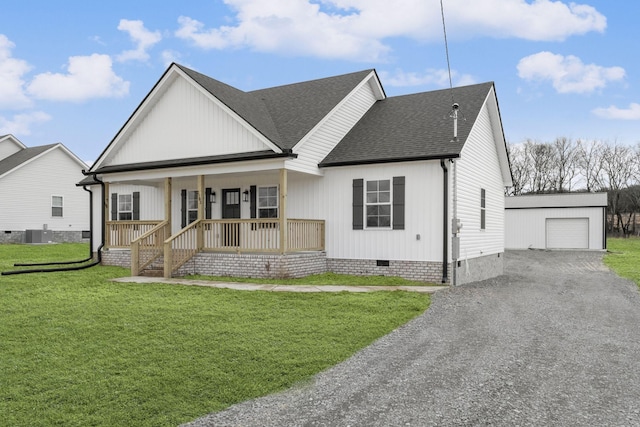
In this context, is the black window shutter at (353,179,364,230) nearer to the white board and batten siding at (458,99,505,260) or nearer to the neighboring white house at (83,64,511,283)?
the neighboring white house at (83,64,511,283)

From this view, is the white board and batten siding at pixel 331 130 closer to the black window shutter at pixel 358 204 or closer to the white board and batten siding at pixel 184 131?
the white board and batten siding at pixel 184 131

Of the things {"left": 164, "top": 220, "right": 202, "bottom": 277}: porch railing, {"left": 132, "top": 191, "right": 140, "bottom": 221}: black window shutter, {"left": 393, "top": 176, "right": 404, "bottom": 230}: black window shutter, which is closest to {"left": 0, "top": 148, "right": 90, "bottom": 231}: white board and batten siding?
{"left": 132, "top": 191, "right": 140, "bottom": 221}: black window shutter

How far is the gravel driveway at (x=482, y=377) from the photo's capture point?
472 cm

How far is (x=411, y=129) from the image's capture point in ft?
53.6

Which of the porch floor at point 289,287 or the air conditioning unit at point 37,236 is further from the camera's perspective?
the air conditioning unit at point 37,236

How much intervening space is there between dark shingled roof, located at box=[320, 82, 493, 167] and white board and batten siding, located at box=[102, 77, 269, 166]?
2739mm

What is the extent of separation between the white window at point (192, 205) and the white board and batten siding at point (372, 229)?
151 inches

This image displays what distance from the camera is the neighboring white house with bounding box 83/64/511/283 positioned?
14.5 metres

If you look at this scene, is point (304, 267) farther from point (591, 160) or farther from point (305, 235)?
point (591, 160)

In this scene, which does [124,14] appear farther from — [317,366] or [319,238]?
[317,366]

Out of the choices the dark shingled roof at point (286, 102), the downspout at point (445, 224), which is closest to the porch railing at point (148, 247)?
the dark shingled roof at point (286, 102)

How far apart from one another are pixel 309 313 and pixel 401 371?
345 centimetres

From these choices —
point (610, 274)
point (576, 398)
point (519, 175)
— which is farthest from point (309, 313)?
point (519, 175)

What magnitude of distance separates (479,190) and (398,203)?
382cm
